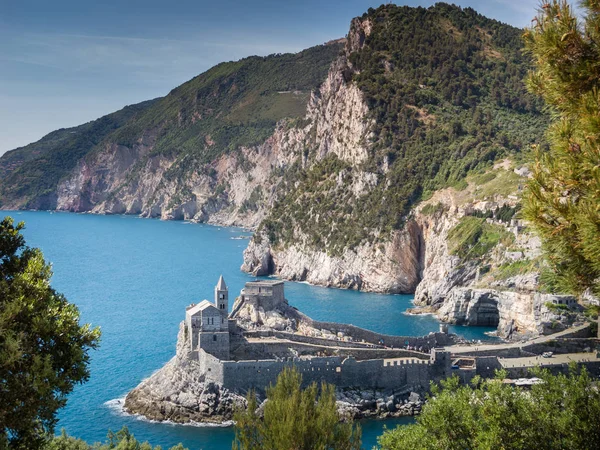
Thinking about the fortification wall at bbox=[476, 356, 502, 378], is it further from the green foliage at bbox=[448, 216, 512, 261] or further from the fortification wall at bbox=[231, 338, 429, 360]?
the green foliage at bbox=[448, 216, 512, 261]

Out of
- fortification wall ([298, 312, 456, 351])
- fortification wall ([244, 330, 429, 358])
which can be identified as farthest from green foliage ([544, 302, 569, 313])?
fortification wall ([244, 330, 429, 358])

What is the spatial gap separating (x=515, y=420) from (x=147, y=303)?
223 feet

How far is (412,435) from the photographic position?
1834cm

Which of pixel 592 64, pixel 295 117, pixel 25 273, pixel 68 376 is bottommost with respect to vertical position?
pixel 68 376

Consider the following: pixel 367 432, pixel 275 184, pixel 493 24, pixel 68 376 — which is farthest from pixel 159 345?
pixel 275 184

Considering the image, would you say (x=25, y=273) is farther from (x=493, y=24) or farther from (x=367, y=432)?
(x=493, y=24)

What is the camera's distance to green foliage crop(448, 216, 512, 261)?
78.1 meters

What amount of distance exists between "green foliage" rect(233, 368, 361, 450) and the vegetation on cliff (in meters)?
63.4

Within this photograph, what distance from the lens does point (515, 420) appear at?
631 inches

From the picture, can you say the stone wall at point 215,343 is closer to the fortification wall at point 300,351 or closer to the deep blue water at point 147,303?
the fortification wall at point 300,351

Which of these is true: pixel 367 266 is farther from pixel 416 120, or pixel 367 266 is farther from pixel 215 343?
pixel 215 343

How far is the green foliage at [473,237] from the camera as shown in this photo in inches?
3073

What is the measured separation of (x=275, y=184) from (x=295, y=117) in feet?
101

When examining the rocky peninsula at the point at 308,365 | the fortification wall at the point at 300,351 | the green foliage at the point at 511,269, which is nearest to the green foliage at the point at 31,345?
the rocky peninsula at the point at 308,365
